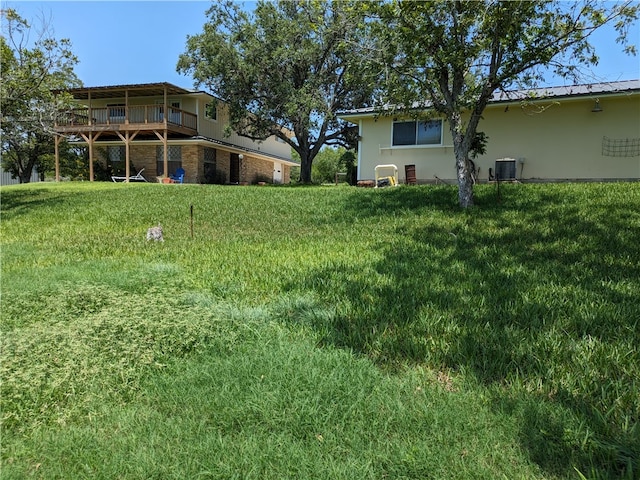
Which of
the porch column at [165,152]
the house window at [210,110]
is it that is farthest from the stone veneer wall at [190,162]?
the house window at [210,110]

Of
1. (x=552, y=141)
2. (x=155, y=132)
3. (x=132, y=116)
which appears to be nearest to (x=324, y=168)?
(x=132, y=116)

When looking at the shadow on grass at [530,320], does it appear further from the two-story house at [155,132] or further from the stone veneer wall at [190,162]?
the stone veneer wall at [190,162]

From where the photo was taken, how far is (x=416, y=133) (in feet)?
47.2

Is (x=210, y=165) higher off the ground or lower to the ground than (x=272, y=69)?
lower

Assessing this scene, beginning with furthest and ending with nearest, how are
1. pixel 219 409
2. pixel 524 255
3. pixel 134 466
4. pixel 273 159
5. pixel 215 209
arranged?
pixel 273 159, pixel 215 209, pixel 524 255, pixel 219 409, pixel 134 466

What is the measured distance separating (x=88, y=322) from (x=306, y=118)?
717 inches

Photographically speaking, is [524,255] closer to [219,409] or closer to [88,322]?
[219,409]

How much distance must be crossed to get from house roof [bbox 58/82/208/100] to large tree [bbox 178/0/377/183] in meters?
1.35

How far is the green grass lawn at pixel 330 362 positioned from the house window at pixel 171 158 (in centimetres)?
1956

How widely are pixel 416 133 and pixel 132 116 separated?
55.6ft

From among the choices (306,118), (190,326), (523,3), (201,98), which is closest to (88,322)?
(190,326)

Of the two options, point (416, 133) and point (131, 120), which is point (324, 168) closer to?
point (131, 120)

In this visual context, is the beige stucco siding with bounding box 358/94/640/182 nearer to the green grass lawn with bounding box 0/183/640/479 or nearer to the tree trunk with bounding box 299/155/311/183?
the green grass lawn with bounding box 0/183/640/479

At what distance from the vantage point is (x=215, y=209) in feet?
33.8
